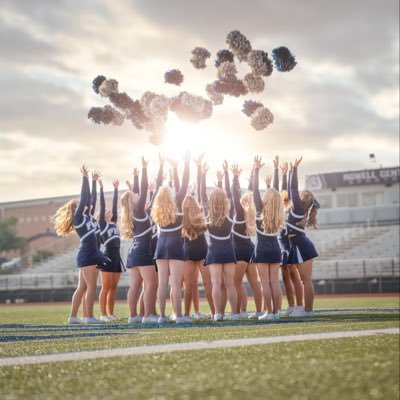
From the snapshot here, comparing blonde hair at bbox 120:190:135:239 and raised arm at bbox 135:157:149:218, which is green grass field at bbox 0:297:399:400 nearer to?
raised arm at bbox 135:157:149:218

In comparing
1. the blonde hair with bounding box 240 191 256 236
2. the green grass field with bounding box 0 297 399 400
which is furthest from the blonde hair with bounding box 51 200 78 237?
the green grass field with bounding box 0 297 399 400

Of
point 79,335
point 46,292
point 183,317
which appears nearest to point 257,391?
point 79,335

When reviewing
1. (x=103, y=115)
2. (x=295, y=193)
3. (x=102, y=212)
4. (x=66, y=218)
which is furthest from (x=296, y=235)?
(x=103, y=115)

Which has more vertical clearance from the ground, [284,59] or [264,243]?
[284,59]

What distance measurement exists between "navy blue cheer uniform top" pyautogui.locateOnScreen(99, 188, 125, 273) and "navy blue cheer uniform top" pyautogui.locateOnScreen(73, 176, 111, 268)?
639mm

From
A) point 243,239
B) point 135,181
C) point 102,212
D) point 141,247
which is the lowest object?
A: point 141,247

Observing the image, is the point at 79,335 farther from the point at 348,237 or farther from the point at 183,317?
the point at 348,237

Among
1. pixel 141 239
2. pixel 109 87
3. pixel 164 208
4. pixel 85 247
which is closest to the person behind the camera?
pixel 164 208

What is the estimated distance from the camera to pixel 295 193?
416 inches

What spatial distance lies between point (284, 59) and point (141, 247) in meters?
3.75

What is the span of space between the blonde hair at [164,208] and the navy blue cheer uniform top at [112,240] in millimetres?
2021

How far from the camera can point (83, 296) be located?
1205 cm

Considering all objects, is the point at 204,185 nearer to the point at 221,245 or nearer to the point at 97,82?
the point at 221,245

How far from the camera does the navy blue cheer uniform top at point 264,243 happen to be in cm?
1031
